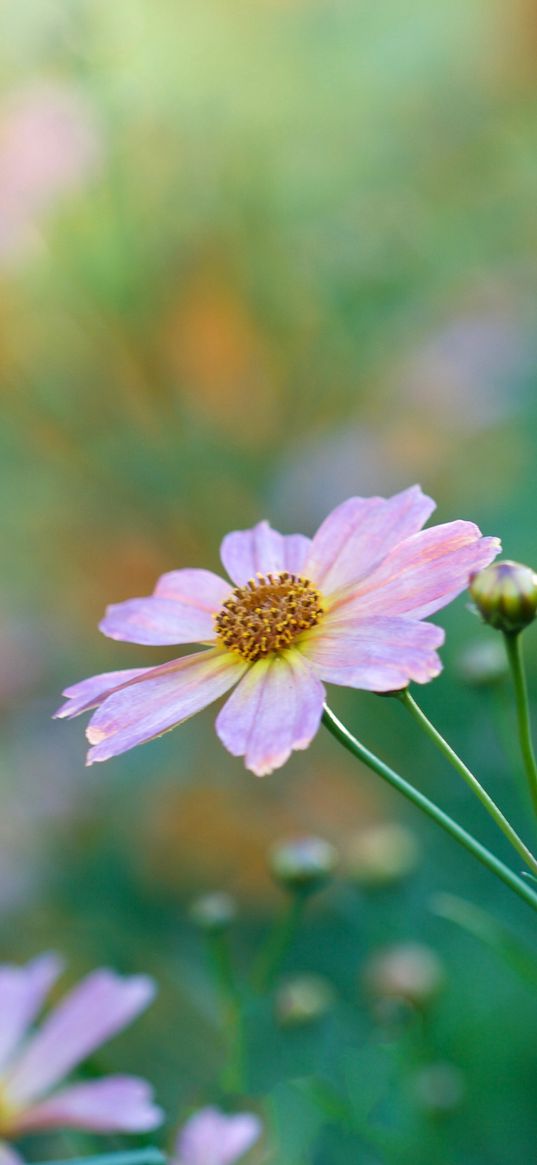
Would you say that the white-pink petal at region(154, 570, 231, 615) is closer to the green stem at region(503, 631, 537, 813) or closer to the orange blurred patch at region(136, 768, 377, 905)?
the green stem at region(503, 631, 537, 813)

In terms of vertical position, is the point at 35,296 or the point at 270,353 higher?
the point at 35,296


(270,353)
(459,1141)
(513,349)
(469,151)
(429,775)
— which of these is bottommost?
(459,1141)

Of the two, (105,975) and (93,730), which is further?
(105,975)

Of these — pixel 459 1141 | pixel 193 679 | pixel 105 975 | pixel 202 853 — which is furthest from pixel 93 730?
pixel 202 853

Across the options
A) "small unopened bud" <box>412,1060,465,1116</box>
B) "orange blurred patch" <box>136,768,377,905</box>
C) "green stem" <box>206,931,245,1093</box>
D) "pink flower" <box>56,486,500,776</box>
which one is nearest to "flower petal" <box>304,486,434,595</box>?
"pink flower" <box>56,486,500,776</box>

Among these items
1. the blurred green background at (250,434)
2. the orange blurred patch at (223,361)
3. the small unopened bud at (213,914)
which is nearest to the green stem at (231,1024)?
the small unopened bud at (213,914)

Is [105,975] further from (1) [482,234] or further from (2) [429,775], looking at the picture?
(1) [482,234]

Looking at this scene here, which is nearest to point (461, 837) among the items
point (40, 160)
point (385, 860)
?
point (385, 860)

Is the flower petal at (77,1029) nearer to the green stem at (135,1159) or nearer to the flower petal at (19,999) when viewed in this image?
→ the flower petal at (19,999)

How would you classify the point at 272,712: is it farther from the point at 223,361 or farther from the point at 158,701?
the point at 223,361
